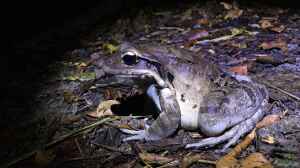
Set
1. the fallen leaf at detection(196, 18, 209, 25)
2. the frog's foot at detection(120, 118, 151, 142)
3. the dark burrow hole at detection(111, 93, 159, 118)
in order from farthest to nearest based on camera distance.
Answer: the fallen leaf at detection(196, 18, 209, 25) < the dark burrow hole at detection(111, 93, 159, 118) < the frog's foot at detection(120, 118, 151, 142)

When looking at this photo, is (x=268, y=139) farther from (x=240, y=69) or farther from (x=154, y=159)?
(x=240, y=69)

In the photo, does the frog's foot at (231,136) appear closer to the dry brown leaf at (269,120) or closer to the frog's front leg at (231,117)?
the frog's front leg at (231,117)

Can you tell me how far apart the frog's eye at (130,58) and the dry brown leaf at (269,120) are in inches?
48.6

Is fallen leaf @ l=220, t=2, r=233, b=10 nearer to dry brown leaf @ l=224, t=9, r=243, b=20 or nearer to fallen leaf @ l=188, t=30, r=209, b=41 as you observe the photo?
dry brown leaf @ l=224, t=9, r=243, b=20

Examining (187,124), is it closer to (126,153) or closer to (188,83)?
(188,83)

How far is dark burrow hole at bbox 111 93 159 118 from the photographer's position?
417 cm

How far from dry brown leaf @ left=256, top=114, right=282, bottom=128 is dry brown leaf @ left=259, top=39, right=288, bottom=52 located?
155 centimetres

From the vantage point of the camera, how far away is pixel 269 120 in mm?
3701

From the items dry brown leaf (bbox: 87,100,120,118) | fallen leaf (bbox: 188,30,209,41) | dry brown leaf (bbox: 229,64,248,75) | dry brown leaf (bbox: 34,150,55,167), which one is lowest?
dry brown leaf (bbox: 34,150,55,167)

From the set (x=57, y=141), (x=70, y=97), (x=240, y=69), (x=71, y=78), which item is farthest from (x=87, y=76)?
(x=240, y=69)

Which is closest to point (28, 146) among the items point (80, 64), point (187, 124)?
point (187, 124)

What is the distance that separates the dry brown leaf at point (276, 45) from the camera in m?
5.09

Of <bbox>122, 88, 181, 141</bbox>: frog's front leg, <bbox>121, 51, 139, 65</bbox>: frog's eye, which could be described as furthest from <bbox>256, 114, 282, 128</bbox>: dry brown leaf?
<bbox>121, 51, 139, 65</bbox>: frog's eye

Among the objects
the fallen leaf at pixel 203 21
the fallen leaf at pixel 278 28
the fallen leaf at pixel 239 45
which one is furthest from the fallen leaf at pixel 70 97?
the fallen leaf at pixel 278 28
